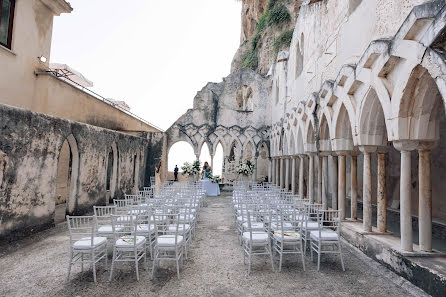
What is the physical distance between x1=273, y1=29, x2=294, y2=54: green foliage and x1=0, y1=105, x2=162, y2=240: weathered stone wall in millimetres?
15423

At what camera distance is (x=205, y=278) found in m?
4.11

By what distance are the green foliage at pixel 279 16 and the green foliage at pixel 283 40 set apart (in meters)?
1.42

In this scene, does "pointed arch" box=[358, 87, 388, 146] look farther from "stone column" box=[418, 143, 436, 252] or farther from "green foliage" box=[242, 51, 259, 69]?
"green foliage" box=[242, 51, 259, 69]

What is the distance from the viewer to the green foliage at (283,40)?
65.2 feet

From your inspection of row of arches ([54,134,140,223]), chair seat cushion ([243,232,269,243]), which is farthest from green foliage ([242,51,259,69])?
chair seat cushion ([243,232,269,243])

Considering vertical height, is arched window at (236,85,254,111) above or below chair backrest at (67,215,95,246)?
above

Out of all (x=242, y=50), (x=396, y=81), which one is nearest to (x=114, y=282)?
(x=396, y=81)

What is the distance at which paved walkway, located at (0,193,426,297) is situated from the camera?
367cm

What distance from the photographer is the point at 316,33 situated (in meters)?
9.39

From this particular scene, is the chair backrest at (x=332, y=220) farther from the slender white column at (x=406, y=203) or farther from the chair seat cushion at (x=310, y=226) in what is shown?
the slender white column at (x=406, y=203)

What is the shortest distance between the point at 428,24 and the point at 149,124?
17.5 meters

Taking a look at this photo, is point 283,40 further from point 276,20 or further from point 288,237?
point 288,237

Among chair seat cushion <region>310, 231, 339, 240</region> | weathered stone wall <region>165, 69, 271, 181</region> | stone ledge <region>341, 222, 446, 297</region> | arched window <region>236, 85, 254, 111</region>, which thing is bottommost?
stone ledge <region>341, 222, 446, 297</region>

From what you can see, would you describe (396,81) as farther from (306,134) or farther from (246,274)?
(306,134)
